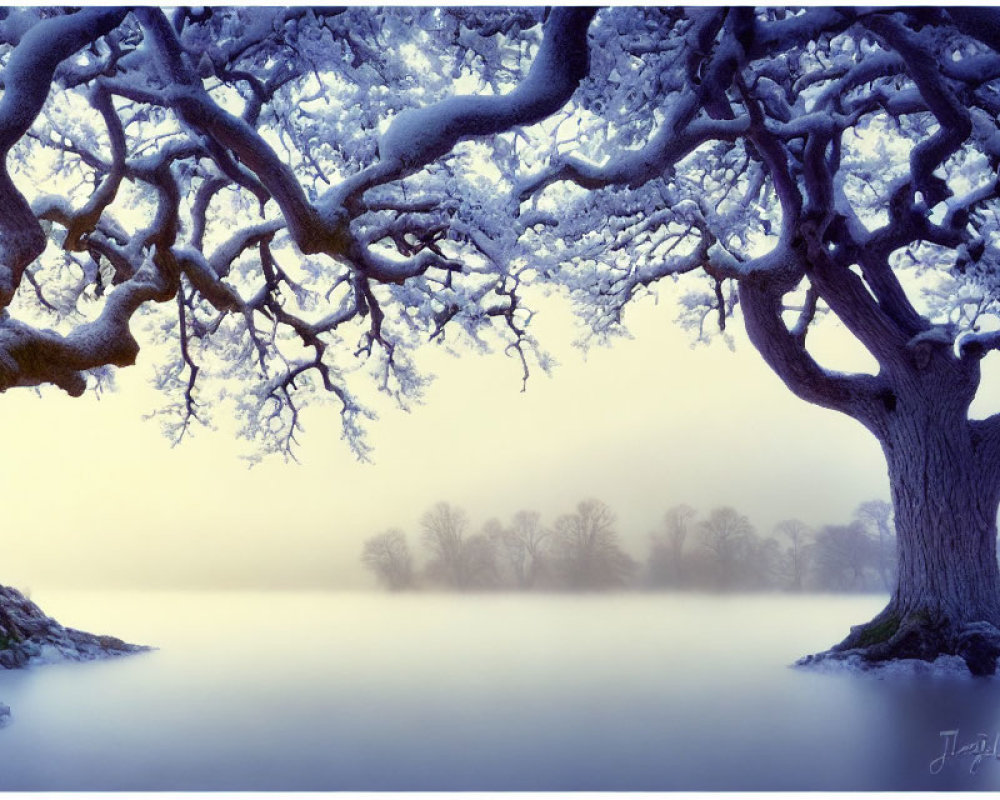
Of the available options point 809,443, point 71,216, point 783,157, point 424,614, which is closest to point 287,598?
point 424,614

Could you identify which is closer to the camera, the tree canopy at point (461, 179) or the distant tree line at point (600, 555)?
the tree canopy at point (461, 179)

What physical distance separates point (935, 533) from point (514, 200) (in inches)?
130

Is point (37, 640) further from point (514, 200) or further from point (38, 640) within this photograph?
point (514, 200)

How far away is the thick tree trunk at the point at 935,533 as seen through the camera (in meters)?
5.30

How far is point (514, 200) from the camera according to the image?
14.8 feet

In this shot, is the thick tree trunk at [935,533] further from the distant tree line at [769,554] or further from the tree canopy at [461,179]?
the distant tree line at [769,554]

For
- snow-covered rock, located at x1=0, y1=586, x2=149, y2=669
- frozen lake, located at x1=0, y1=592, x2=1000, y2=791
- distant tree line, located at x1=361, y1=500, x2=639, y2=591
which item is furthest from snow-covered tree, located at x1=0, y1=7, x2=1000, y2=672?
snow-covered rock, located at x1=0, y1=586, x2=149, y2=669

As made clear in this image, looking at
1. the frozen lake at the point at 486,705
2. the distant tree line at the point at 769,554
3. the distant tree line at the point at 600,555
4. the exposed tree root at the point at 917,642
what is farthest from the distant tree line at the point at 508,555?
the exposed tree root at the point at 917,642

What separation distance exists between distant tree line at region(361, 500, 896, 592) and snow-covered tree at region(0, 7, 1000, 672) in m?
1.18

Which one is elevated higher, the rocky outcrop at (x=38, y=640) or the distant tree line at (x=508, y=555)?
the distant tree line at (x=508, y=555)

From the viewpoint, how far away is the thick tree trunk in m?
5.30

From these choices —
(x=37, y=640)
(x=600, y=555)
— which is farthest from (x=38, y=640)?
(x=600, y=555)

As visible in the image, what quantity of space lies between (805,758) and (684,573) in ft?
10.6

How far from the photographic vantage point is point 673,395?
7.44 m
